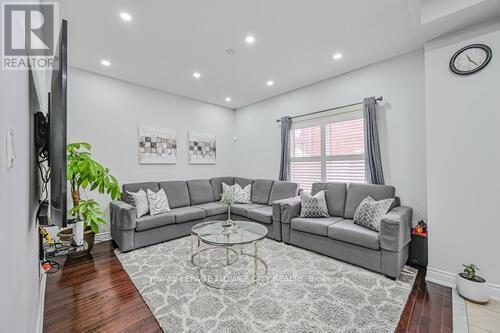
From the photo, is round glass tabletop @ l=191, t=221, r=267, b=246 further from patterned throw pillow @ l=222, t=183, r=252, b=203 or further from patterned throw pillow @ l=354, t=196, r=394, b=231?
patterned throw pillow @ l=222, t=183, r=252, b=203

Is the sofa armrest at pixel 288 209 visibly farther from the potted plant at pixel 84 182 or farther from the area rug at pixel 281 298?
the potted plant at pixel 84 182

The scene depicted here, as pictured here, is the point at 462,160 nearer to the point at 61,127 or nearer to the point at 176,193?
the point at 61,127


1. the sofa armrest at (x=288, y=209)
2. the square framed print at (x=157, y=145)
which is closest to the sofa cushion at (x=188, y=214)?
the square framed print at (x=157, y=145)

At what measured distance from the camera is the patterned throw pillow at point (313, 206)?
3236 millimetres

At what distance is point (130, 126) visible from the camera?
13.0 ft

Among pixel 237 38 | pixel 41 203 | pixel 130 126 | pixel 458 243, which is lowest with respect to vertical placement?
pixel 458 243

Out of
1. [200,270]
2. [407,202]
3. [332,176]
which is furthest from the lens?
[332,176]

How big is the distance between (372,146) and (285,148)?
162cm

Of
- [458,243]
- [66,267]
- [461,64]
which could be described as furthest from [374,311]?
[66,267]

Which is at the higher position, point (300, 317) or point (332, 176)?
point (332, 176)

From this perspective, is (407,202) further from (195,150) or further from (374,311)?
(195,150)

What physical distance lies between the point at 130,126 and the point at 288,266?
11.7ft

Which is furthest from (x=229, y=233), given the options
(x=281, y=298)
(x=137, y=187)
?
(x=137, y=187)

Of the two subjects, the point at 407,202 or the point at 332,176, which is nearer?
the point at 407,202
